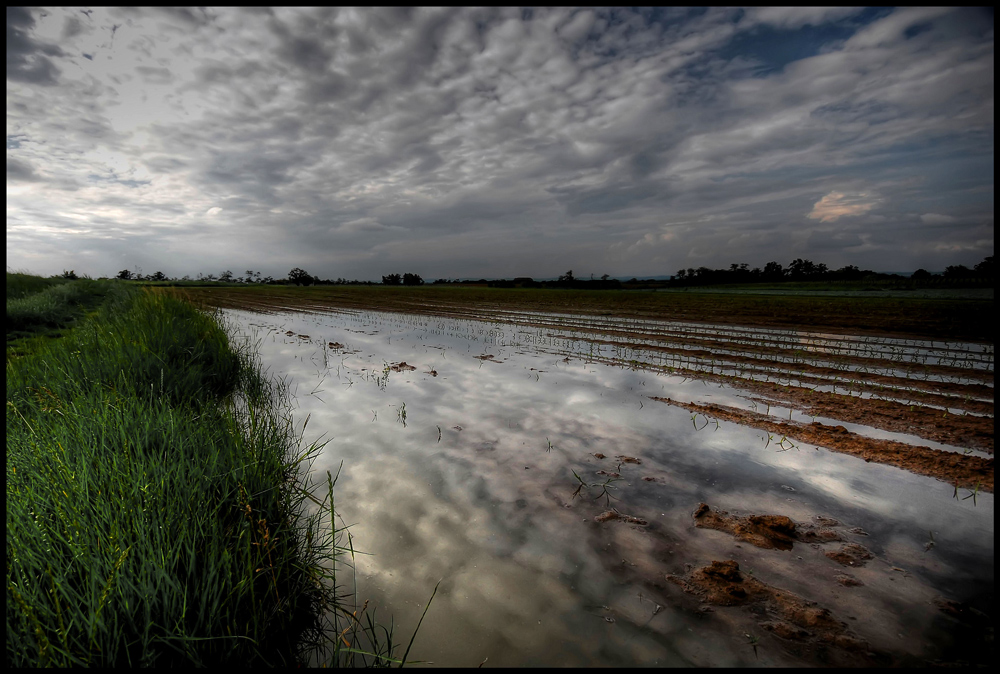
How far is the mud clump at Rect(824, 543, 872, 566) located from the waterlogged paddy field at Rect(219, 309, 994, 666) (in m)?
0.01

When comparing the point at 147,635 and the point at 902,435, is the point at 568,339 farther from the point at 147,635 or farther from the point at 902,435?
the point at 147,635

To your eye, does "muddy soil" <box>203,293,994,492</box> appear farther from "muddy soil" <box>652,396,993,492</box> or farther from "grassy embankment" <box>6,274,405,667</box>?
"grassy embankment" <box>6,274,405,667</box>

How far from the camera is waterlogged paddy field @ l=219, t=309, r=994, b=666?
7.68 feet

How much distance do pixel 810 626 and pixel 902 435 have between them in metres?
4.23

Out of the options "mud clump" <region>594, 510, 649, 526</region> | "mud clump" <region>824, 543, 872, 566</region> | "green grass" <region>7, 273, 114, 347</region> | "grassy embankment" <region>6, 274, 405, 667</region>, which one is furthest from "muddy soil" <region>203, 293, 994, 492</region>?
"green grass" <region>7, 273, 114, 347</region>

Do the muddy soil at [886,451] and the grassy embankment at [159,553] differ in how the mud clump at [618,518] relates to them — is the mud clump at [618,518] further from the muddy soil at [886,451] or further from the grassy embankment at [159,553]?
the muddy soil at [886,451]

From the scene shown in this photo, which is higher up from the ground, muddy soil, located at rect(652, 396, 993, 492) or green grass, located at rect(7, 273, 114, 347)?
green grass, located at rect(7, 273, 114, 347)

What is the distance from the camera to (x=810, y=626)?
2367mm

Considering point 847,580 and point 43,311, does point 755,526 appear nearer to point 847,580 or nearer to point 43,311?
point 847,580

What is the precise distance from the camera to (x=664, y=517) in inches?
134

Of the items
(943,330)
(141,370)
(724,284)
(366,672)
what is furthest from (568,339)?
(724,284)

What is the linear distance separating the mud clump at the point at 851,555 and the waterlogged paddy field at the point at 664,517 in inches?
0.5

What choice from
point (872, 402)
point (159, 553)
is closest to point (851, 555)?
point (159, 553)

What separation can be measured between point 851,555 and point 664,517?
1.25 meters
